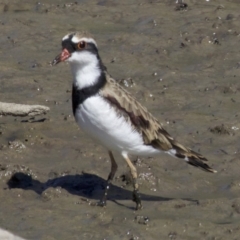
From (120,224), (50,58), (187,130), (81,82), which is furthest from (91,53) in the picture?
(50,58)

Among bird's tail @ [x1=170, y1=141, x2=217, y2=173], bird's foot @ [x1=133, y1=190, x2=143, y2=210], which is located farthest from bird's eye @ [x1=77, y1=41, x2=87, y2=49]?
bird's foot @ [x1=133, y1=190, x2=143, y2=210]

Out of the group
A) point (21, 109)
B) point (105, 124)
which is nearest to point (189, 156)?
point (105, 124)

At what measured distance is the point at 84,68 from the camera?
8406 mm

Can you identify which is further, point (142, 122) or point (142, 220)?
point (142, 122)

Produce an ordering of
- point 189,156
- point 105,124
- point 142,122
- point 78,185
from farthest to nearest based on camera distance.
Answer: point 78,185 < point 189,156 < point 142,122 < point 105,124

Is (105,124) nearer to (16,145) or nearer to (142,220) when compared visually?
(142,220)

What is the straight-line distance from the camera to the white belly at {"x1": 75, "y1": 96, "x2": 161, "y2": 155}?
828cm

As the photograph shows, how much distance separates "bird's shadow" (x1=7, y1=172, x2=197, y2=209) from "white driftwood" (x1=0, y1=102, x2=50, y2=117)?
1127mm

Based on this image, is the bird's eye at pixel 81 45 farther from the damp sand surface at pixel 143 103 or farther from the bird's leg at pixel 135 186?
the damp sand surface at pixel 143 103

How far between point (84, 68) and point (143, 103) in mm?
2916

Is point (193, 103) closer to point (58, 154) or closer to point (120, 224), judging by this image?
point (58, 154)

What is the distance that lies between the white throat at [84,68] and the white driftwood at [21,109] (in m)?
1.97

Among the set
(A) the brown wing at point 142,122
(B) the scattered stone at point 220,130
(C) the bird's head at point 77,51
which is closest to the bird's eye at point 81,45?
(C) the bird's head at point 77,51

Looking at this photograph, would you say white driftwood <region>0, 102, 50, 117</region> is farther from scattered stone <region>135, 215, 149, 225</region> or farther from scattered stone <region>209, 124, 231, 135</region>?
scattered stone <region>135, 215, 149, 225</region>
